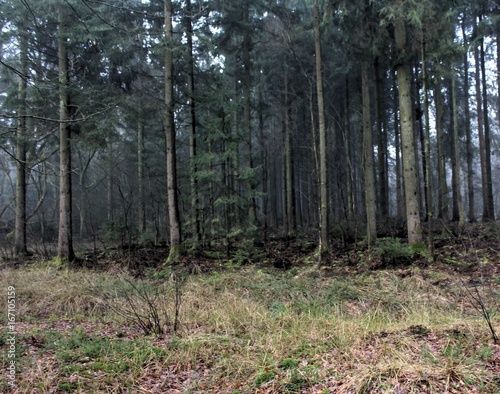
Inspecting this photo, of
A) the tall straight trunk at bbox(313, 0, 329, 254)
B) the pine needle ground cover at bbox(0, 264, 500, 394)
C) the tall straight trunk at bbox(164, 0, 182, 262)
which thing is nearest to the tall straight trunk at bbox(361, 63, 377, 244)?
the tall straight trunk at bbox(313, 0, 329, 254)

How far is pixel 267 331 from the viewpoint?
4.86m

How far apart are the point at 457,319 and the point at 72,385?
15.6ft

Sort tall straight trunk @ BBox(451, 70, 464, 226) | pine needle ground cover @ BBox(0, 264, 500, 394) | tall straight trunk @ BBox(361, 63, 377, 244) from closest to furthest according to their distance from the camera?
pine needle ground cover @ BBox(0, 264, 500, 394)
tall straight trunk @ BBox(361, 63, 377, 244)
tall straight trunk @ BBox(451, 70, 464, 226)

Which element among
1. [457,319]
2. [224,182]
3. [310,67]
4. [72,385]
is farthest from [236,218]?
[310,67]

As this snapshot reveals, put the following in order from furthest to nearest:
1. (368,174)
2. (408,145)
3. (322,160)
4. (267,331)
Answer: (368,174), (322,160), (408,145), (267,331)

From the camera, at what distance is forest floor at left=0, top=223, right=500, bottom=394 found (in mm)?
3307

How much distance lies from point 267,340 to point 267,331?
1.52 ft

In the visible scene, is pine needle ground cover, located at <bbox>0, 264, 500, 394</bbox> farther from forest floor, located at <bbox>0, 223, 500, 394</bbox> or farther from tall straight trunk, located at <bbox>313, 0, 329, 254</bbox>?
tall straight trunk, located at <bbox>313, 0, 329, 254</bbox>

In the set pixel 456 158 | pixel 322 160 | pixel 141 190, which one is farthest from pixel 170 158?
pixel 456 158

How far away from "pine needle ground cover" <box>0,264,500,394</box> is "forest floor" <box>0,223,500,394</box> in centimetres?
2

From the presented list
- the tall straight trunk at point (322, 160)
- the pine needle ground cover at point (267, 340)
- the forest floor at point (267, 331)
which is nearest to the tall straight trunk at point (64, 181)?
the forest floor at point (267, 331)

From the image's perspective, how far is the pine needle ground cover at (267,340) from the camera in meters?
3.25

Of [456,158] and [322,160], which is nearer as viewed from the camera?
[322,160]

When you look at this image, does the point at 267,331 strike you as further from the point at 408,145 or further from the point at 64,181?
the point at 64,181
